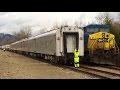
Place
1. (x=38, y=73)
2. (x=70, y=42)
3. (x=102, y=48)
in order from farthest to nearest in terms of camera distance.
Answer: (x=70, y=42)
(x=102, y=48)
(x=38, y=73)

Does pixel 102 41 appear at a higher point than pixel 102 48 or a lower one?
higher

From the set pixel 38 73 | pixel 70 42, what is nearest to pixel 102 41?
pixel 70 42

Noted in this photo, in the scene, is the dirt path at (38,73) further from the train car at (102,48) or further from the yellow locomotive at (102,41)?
the yellow locomotive at (102,41)

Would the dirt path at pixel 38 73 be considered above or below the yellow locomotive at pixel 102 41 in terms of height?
below

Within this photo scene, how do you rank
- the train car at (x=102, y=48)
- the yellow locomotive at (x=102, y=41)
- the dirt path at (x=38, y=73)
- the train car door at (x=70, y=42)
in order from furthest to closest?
the train car door at (x=70, y=42) → the yellow locomotive at (x=102, y=41) → the train car at (x=102, y=48) → the dirt path at (x=38, y=73)

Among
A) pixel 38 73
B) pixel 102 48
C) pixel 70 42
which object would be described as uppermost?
pixel 70 42

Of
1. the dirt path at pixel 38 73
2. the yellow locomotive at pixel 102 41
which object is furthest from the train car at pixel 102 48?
the dirt path at pixel 38 73

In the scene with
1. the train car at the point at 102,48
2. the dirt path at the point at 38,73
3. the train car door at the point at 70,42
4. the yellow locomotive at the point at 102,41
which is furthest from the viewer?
the train car door at the point at 70,42

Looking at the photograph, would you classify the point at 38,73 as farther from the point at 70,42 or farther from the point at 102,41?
the point at 102,41

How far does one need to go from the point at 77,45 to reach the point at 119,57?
3.82 m

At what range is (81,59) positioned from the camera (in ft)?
89.3

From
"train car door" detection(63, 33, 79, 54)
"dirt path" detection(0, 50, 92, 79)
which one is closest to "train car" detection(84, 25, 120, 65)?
"train car door" detection(63, 33, 79, 54)
